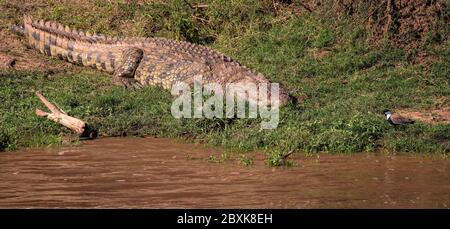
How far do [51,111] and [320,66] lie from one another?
315 cm

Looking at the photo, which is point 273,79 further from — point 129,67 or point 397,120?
point 397,120

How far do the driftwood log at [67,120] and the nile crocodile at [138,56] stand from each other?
6.01 ft

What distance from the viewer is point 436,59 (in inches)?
398

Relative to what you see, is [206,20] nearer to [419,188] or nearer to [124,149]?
[124,149]

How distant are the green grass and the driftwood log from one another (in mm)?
76

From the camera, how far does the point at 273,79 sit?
996 cm

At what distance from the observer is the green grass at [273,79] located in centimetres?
804

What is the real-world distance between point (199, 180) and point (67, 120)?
183 centimetres

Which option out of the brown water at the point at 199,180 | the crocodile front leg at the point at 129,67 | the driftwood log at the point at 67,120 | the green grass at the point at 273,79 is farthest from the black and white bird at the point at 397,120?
the crocodile front leg at the point at 129,67

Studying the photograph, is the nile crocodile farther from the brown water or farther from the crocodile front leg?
the brown water

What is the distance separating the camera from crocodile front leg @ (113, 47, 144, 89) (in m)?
10.3

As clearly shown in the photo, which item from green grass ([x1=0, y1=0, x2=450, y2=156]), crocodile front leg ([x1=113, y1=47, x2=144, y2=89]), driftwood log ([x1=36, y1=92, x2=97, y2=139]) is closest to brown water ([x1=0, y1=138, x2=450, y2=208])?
driftwood log ([x1=36, y1=92, x2=97, y2=139])
